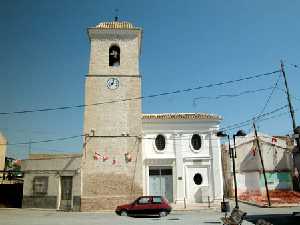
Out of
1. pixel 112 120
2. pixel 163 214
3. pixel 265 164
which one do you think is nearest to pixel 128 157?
pixel 112 120

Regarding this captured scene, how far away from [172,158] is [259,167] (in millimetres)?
13811

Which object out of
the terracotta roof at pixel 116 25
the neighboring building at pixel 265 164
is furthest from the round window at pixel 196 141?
the terracotta roof at pixel 116 25

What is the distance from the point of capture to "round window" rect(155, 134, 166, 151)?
2845cm

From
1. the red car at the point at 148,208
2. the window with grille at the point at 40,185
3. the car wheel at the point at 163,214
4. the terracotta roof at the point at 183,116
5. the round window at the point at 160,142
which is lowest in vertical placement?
the car wheel at the point at 163,214

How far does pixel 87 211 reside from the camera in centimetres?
2520

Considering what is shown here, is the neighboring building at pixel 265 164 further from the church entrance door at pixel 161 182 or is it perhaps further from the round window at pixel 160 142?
the round window at pixel 160 142

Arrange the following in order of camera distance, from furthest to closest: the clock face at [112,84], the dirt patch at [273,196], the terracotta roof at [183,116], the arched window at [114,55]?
the dirt patch at [273,196], the arched window at [114,55], the terracotta roof at [183,116], the clock face at [112,84]

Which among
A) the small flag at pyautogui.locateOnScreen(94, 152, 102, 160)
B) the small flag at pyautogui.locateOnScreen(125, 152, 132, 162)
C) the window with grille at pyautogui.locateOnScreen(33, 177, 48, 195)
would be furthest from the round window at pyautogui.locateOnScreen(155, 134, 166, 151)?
the window with grille at pyautogui.locateOnScreen(33, 177, 48, 195)

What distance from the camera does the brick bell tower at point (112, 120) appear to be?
26.1 metres

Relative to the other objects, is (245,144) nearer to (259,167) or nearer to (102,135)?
(259,167)

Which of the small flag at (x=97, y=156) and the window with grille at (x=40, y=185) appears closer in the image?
the window with grille at (x=40, y=185)

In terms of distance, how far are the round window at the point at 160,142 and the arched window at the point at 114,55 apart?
7.13m

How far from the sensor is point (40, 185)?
1044 inches

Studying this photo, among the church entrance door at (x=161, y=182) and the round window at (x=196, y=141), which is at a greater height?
the round window at (x=196, y=141)
